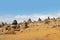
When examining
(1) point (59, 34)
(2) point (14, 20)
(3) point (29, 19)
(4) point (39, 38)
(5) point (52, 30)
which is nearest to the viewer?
(4) point (39, 38)

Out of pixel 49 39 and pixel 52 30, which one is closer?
pixel 49 39

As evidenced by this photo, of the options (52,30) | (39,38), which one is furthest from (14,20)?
(39,38)

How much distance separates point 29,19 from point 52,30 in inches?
976

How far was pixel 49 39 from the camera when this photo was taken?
23391 millimetres

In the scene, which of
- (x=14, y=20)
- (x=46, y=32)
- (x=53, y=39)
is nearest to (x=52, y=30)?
(x=46, y=32)

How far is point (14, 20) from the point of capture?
47.2 meters

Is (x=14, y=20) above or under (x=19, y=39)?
above

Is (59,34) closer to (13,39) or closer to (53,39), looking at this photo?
(53,39)

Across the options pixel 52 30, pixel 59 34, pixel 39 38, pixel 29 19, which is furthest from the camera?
pixel 29 19

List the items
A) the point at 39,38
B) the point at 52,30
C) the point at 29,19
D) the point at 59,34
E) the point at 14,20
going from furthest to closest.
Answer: the point at 29,19 → the point at 14,20 → the point at 52,30 → the point at 59,34 → the point at 39,38

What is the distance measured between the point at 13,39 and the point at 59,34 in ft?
22.5

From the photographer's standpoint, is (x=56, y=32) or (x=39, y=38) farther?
(x=56, y=32)

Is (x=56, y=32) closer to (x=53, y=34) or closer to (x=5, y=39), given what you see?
(x=53, y=34)

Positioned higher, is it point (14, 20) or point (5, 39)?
point (14, 20)
